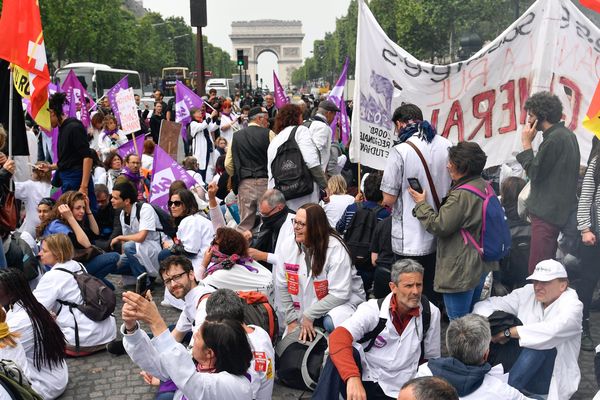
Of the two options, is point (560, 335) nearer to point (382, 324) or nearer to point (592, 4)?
point (382, 324)

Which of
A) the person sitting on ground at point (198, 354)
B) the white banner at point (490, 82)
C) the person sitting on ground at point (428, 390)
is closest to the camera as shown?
the person sitting on ground at point (428, 390)

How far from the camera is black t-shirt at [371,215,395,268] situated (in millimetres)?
5375

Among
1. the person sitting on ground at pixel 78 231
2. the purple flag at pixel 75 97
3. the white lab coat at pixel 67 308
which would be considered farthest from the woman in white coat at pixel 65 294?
Result: the purple flag at pixel 75 97

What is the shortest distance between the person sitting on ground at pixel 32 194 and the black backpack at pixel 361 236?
3.63 metres

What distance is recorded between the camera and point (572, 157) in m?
5.05

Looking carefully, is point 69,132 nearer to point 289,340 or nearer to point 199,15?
point 289,340

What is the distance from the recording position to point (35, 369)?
4699 millimetres

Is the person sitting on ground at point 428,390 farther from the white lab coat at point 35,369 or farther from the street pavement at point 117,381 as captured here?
the white lab coat at point 35,369

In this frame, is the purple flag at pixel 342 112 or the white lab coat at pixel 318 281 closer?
the white lab coat at pixel 318 281

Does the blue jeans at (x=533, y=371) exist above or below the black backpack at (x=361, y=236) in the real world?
below

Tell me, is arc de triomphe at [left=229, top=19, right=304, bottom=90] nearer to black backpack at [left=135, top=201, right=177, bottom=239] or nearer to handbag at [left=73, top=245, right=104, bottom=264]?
black backpack at [left=135, top=201, right=177, bottom=239]

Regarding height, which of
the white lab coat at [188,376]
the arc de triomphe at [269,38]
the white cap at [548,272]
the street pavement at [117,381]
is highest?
the arc de triomphe at [269,38]

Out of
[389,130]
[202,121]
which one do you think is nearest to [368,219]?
[389,130]

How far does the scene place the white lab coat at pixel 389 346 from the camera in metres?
4.03
